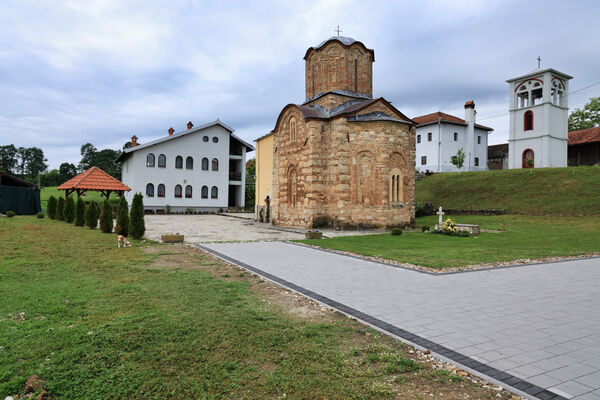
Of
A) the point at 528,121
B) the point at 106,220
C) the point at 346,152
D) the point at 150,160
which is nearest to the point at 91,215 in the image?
the point at 106,220

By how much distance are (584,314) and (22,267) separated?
10768mm

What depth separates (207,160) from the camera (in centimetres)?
3697

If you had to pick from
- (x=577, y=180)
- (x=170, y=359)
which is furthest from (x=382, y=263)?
(x=577, y=180)

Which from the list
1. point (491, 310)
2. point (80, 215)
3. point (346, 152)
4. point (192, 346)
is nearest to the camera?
point (192, 346)

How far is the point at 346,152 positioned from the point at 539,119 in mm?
26841

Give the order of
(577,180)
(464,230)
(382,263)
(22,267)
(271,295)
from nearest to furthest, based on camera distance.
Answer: (271,295) → (22,267) → (382,263) → (464,230) → (577,180)

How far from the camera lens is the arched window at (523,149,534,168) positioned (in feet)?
117

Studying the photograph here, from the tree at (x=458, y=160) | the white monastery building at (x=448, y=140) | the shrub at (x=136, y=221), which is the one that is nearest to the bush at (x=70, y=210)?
the shrub at (x=136, y=221)

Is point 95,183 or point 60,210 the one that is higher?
point 95,183

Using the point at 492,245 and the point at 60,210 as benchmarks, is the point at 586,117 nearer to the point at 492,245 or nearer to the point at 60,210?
the point at 492,245

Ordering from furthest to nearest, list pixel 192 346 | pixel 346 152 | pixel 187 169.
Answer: pixel 187 169 < pixel 346 152 < pixel 192 346

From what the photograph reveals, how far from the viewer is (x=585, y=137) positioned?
125ft

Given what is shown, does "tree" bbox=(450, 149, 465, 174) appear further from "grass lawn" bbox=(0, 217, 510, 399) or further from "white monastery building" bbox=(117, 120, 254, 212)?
"grass lawn" bbox=(0, 217, 510, 399)

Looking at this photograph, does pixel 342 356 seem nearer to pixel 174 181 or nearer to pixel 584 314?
pixel 584 314
